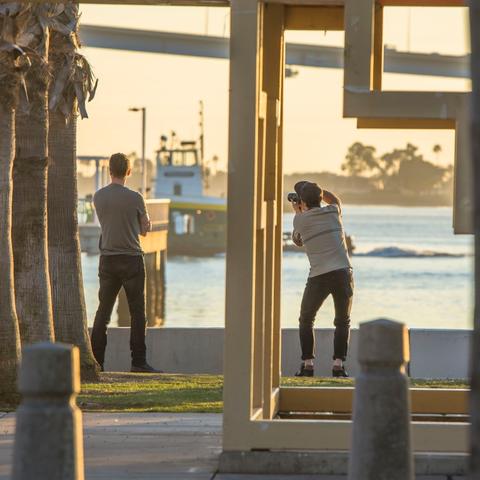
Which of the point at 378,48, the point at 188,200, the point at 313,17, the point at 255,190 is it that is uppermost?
the point at 313,17

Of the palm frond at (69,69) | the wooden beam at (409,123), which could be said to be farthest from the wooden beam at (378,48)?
the palm frond at (69,69)

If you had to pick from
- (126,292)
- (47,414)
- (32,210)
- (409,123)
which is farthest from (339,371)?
(47,414)

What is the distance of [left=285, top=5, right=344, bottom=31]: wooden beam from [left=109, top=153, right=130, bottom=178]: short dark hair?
3.96 metres

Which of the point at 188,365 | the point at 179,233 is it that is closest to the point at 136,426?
the point at 188,365

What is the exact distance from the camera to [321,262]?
40.0 ft

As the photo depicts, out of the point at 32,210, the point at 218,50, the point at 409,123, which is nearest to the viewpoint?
the point at 409,123

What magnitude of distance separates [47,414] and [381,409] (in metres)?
1.24

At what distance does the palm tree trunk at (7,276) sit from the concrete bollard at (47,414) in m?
4.67

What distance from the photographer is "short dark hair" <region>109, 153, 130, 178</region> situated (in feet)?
39.2

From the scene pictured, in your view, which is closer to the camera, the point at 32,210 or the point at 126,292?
the point at 32,210

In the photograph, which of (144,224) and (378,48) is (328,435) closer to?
(378,48)

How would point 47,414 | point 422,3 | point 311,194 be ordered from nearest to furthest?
1. point 47,414
2. point 422,3
3. point 311,194

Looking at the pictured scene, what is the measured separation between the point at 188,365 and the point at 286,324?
4314 centimetres

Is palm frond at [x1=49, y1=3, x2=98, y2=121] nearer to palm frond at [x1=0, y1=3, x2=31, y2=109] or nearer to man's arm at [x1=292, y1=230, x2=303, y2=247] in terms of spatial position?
palm frond at [x1=0, y1=3, x2=31, y2=109]
